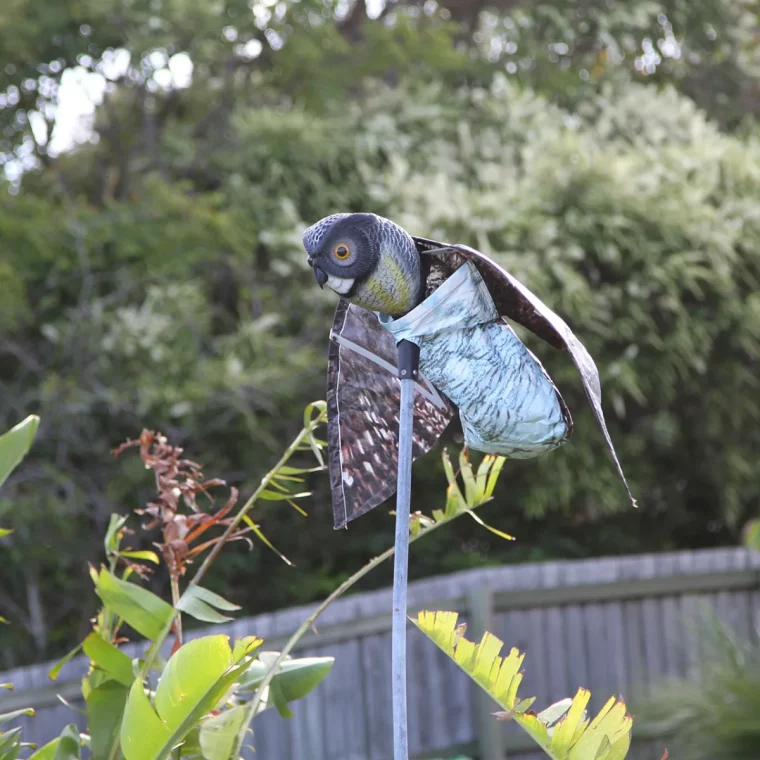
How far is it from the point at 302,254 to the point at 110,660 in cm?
375

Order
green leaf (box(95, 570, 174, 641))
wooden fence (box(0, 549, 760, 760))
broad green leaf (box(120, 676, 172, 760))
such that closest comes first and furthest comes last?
1. broad green leaf (box(120, 676, 172, 760))
2. green leaf (box(95, 570, 174, 641))
3. wooden fence (box(0, 549, 760, 760))

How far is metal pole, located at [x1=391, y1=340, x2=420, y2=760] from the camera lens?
47.0 inches

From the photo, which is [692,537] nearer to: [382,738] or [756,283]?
[756,283]

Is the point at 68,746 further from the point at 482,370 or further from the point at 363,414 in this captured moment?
the point at 482,370

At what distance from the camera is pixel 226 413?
16.5ft

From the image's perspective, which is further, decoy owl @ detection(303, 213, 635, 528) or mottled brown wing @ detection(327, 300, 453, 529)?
mottled brown wing @ detection(327, 300, 453, 529)

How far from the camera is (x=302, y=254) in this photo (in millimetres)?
5188

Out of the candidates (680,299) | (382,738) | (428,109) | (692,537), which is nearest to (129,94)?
(428,109)

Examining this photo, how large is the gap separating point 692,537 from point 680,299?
2083 mm

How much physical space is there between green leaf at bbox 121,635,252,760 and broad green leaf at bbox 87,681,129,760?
0.34 m

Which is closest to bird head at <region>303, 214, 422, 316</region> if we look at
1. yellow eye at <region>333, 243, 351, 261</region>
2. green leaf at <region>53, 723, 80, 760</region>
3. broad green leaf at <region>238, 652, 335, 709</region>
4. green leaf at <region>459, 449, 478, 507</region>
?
yellow eye at <region>333, 243, 351, 261</region>

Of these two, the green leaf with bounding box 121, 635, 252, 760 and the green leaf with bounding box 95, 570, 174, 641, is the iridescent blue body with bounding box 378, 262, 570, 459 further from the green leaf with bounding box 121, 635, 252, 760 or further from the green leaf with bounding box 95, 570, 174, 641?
the green leaf with bounding box 95, 570, 174, 641

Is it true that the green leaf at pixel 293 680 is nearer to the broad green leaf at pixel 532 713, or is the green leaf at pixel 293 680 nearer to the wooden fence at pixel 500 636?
the broad green leaf at pixel 532 713

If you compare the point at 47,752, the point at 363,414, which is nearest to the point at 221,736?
the point at 47,752
